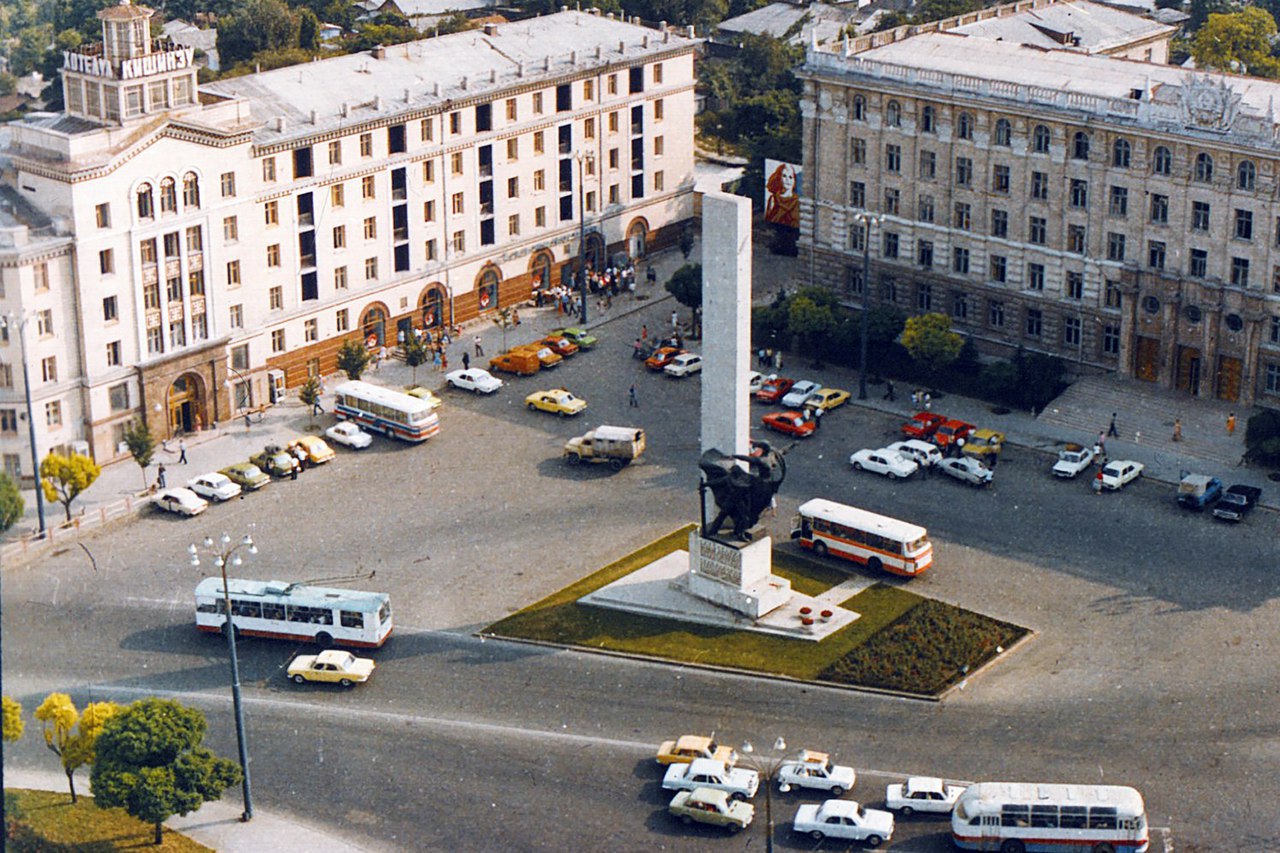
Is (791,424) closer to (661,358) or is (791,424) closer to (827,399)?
(827,399)

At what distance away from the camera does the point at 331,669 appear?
95.2 meters

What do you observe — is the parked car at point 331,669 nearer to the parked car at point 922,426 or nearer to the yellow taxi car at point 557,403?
the yellow taxi car at point 557,403

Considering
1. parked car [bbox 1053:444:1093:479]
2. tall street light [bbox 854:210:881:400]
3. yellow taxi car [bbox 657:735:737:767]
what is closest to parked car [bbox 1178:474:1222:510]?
parked car [bbox 1053:444:1093:479]

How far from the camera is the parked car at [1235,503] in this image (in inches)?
4382

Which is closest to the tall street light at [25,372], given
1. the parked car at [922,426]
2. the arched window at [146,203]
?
the arched window at [146,203]

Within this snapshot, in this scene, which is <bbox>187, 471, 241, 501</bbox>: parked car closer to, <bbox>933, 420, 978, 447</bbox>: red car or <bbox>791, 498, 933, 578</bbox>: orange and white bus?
<bbox>791, 498, 933, 578</bbox>: orange and white bus

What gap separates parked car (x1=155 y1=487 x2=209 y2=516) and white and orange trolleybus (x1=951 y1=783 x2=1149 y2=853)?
161 ft

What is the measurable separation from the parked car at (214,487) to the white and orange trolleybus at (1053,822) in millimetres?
49493

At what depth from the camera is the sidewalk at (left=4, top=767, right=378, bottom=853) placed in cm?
8319

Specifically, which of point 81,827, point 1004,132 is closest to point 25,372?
point 81,827

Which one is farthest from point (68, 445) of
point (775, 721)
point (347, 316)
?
point (775, 721)

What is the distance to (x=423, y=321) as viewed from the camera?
14000 cm

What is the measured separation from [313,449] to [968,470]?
37.3 metres

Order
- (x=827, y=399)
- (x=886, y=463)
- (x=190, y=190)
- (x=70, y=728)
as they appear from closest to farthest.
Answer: (x=70, y=728) → (x=886, y=463) → (x=190, y=190) → (x=827, y=399)
